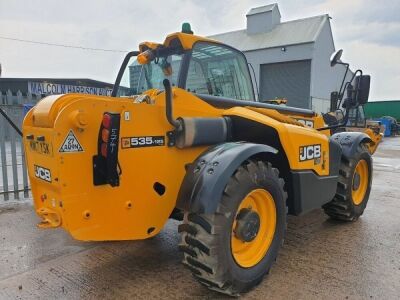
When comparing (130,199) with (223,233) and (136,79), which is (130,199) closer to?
(223,233)

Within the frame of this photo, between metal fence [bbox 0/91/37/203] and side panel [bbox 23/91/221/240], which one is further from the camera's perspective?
metal fence [bbox 0/91/37/203]

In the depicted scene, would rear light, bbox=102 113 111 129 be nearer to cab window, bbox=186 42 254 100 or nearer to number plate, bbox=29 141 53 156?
number plate, bbox=29 141 53 156

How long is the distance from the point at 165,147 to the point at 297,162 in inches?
51.8

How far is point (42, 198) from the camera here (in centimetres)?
280

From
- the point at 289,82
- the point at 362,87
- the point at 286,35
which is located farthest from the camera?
the point at 286,35

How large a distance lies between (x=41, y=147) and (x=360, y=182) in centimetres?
421

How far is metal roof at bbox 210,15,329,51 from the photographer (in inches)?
867

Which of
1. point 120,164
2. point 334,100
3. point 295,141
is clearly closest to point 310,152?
point 295,141

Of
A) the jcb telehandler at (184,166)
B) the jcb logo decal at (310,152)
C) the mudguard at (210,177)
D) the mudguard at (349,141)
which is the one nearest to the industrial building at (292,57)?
the mudguard at (349,141)

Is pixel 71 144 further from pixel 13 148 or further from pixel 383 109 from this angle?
pixel 383 109

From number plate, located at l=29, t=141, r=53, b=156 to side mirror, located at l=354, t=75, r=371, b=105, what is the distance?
3.36 m

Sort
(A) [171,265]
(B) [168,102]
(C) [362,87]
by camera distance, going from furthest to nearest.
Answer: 1. (C) [362,87]
2. (A) [171,265]
3. (B) [168,102]

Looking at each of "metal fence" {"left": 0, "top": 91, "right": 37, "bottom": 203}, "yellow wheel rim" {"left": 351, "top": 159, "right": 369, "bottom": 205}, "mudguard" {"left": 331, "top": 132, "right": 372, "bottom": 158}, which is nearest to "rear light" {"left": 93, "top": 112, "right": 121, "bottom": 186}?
"mudguard" {"left": 331, "top": 132, "right": 372, "bottom": 158}

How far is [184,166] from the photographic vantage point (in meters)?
3.10
